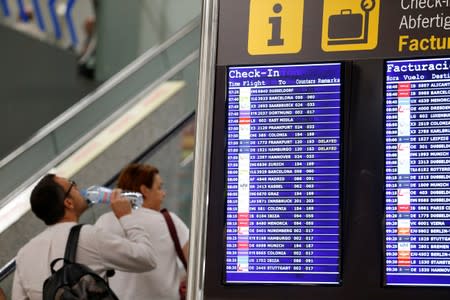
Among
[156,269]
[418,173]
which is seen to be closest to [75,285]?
[156,269]

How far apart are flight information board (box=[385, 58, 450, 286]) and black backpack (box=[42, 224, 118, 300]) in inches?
67.8

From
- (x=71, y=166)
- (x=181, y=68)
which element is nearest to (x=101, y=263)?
(x=71, y=166)

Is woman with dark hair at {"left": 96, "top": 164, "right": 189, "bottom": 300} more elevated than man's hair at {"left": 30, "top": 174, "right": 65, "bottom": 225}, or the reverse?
man's hair at {"left": 30, "top": 174, "right": 65, "bottom": 225}

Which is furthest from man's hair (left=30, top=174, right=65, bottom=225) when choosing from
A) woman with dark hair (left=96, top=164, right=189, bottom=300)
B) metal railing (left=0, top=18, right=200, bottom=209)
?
metal railing (left=0, top=18, right=200, bottom=209)

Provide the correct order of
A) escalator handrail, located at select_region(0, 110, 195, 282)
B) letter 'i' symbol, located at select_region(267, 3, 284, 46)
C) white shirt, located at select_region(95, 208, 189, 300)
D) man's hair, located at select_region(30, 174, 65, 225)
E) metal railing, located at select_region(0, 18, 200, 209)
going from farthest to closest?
1. escalator handrail, located at select_region(0, 110, 195, 282)
2. metal railing, located at select_region(0, 18, 200, 209)
3. white shirt, located at select_region(95, 208, 189, 300)
4. man's hair, located at select_region(30, 174, 65, 225)
5. letter 'i' symbol, located at select_region(267, 3, 284, 46)

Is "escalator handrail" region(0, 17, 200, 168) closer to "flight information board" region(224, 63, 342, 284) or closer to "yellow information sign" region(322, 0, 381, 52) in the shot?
"flight information board" region(224, 63, 342, 284)

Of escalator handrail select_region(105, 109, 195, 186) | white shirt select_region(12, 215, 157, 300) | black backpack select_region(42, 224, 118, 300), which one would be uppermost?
escalator handrail select_region(105, 109, 195, 186)

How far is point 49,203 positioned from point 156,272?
2.83ft

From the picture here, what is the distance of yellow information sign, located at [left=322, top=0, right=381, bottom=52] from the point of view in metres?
4.07

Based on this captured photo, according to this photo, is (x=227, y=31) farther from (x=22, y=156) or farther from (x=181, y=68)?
(x=181, y=68)

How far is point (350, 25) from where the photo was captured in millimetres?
4109

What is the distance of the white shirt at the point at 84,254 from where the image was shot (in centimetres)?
536

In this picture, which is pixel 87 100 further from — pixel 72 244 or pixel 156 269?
pixel 72 244

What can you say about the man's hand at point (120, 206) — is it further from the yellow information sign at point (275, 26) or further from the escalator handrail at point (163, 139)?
the escalator handrail at point (163, 139)
